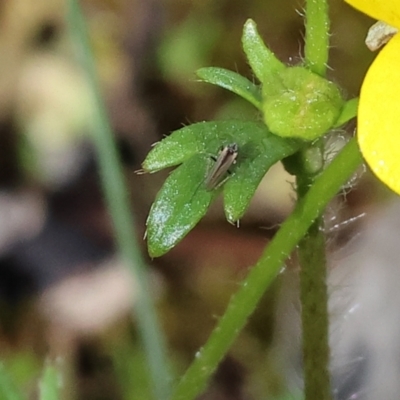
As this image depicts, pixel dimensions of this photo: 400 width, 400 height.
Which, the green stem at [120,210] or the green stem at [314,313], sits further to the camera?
the green stem at [120,210]

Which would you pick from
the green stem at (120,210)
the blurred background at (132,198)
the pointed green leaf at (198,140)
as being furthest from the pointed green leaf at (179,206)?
the blurred background at (132,198)

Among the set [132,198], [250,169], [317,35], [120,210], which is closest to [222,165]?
[250,169]

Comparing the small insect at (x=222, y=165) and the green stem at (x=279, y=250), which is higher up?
the small insect at (x=222, y=165)

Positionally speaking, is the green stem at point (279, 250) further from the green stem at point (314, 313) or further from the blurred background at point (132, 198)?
the blurred background at point (132, 198)

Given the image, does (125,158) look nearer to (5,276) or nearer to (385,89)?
(5,276)

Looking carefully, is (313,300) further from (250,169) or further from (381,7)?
(381,7)
